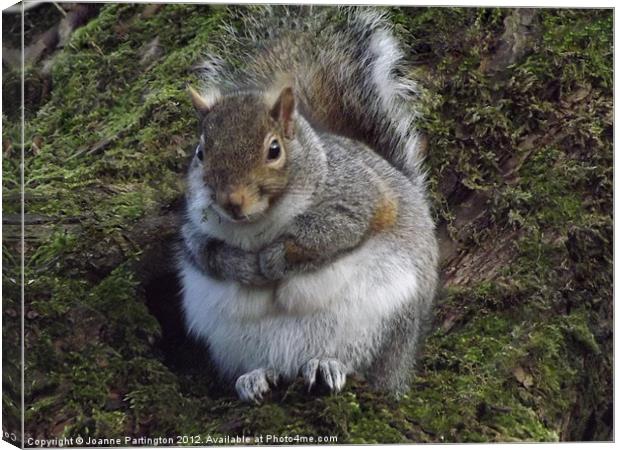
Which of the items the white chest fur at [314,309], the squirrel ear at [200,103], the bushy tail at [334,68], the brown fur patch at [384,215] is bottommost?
the white chest fur at [314,309]

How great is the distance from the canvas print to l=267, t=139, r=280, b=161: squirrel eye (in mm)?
11

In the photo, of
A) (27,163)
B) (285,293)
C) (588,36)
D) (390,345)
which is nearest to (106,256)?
(27,163)

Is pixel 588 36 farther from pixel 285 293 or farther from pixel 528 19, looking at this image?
pixel 285 293

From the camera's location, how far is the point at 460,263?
362 centimetres

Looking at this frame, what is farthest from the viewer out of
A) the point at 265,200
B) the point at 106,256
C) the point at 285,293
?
the point at 106,256

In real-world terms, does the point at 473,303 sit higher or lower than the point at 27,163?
lower

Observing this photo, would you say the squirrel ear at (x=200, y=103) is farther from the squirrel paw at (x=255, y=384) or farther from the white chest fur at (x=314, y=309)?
the squirrel paw at (x=255, y=384)

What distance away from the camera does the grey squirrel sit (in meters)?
3.12

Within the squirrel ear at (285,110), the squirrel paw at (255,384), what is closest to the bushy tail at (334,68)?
the squirrel ear at (285,110)

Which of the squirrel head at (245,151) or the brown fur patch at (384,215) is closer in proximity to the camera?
the squirrel head at (245,151)

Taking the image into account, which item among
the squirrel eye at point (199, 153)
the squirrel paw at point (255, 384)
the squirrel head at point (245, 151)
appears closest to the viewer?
the squirrel head at point (245, 151)

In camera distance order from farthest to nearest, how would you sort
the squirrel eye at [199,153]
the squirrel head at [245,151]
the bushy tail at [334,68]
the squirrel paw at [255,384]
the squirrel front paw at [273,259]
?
the bushy tail at [334,68]
the squirrel paw at [255,384]
the squirrel front paw at [273,259]
the squirrel eye at [199,153]
the squirrel head at [245,151]

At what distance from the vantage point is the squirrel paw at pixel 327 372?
130 inches

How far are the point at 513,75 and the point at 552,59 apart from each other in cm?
14
